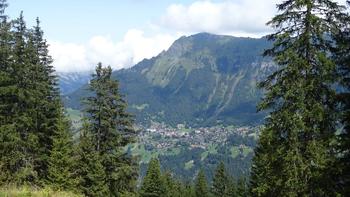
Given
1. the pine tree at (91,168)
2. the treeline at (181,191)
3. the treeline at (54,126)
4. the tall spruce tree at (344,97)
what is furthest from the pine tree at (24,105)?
the treeline at (181,191)

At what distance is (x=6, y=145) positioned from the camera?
31453mm

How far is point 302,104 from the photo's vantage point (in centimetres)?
2116

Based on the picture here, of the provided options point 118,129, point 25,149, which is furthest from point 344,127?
point 25,149

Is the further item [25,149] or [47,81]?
[47,81]

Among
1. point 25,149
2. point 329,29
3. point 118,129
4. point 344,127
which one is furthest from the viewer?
point 118,129

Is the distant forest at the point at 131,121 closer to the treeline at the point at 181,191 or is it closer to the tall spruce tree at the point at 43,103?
the tall spruce tree at the point at 43,103

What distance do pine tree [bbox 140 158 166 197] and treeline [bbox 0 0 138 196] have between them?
30.5 m

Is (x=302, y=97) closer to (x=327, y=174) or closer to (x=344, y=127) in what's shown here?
(x=344, y=127)

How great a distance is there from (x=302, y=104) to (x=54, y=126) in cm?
2084

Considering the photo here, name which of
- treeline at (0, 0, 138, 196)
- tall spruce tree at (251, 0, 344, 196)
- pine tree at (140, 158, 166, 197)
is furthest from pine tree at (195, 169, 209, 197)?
tall spruce tree at (251, 0, 344, 196)

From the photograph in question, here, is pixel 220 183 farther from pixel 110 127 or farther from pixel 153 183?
pixel 110 127

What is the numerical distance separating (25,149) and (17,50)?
7.05 metres

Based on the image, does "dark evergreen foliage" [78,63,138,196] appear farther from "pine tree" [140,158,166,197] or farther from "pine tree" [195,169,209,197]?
"pine tree" [195,169,209,197]

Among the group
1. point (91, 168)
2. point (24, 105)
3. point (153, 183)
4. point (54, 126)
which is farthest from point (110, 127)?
point (153, 183)
